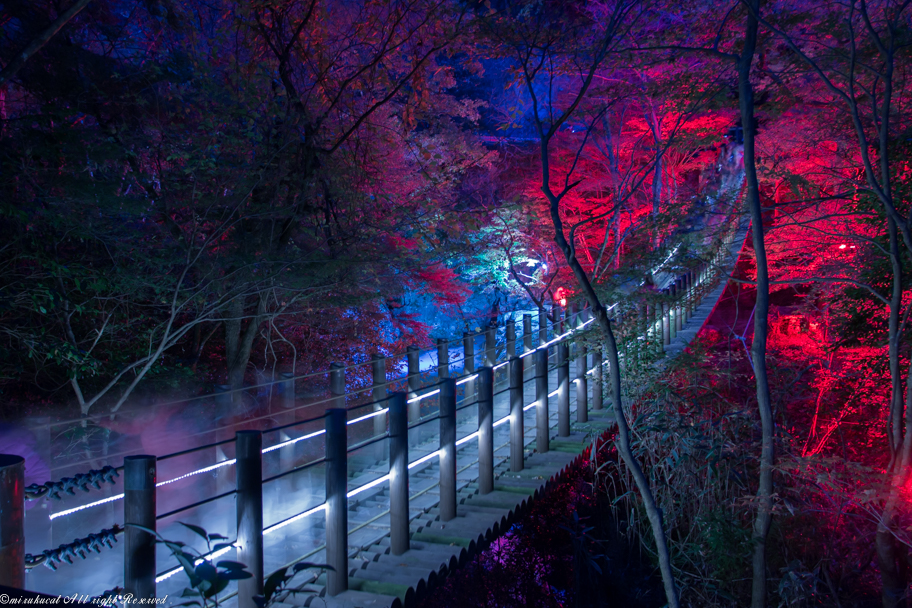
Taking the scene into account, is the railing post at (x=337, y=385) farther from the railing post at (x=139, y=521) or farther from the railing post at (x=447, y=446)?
the railing post at (x=139, y=521)

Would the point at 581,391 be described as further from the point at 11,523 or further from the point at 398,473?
the point at 11,523

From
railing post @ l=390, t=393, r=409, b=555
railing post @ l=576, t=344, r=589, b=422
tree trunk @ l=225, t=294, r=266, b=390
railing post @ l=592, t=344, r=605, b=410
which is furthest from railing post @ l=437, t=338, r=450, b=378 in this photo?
railing post @ l=390, t=393, r=409, b=555

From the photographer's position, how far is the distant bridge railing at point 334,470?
7.39 ft

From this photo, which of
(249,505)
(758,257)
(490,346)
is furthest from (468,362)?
(249,505)

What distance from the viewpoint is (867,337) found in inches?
276

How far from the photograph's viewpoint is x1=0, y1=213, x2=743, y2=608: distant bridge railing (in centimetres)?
225

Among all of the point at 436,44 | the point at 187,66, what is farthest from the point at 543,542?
the point at 187,66

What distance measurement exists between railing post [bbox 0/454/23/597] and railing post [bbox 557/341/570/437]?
16.4 ft

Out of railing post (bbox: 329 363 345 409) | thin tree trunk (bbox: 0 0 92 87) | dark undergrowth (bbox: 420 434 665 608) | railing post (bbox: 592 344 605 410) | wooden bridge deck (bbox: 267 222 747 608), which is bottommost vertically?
dark undergrowth (bbox: 420 434 665 608)

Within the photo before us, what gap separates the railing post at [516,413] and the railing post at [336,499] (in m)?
2.25

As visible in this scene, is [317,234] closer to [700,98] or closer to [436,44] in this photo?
[436,44]

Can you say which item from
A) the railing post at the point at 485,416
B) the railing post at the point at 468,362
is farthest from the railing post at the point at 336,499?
the railing post at the point at 468,362

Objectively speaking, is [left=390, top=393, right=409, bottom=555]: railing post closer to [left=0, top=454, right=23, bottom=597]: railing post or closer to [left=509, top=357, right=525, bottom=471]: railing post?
[left=509, top=357, right=525, bottom=471]: railing post

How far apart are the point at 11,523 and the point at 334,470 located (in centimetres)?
148
